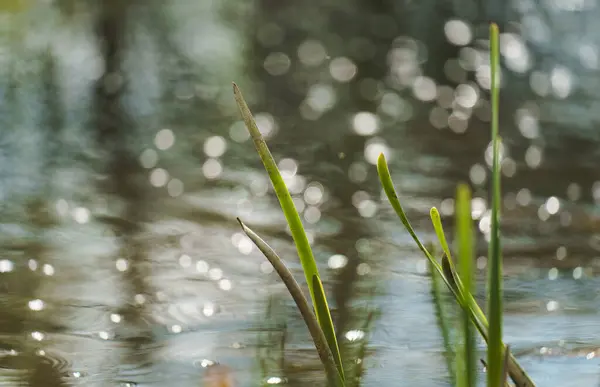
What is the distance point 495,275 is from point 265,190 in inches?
113

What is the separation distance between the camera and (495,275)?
73 cm

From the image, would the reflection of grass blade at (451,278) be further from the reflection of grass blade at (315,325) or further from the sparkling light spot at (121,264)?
the sparkling light spot at (121,264)

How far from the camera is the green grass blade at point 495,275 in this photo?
74cm

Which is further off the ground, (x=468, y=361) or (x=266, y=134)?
(x=266, y=134)

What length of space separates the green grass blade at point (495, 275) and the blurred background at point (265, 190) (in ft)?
0.43

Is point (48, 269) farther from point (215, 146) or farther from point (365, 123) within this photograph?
point (365, 123)

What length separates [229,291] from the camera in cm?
235

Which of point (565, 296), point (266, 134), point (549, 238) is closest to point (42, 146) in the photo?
point (266, 134)

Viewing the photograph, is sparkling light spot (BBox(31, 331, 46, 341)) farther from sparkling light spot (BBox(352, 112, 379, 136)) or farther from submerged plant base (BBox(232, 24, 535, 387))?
sparkling light spot (BBox(352, 112, 379, 136))

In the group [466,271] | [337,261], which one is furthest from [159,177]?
[466,271]

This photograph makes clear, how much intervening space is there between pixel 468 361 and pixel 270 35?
300 inches

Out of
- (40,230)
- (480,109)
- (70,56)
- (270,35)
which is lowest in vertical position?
(40,230)

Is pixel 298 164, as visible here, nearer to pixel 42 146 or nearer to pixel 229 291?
pixel 42 146

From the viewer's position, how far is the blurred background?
73.6 inches
